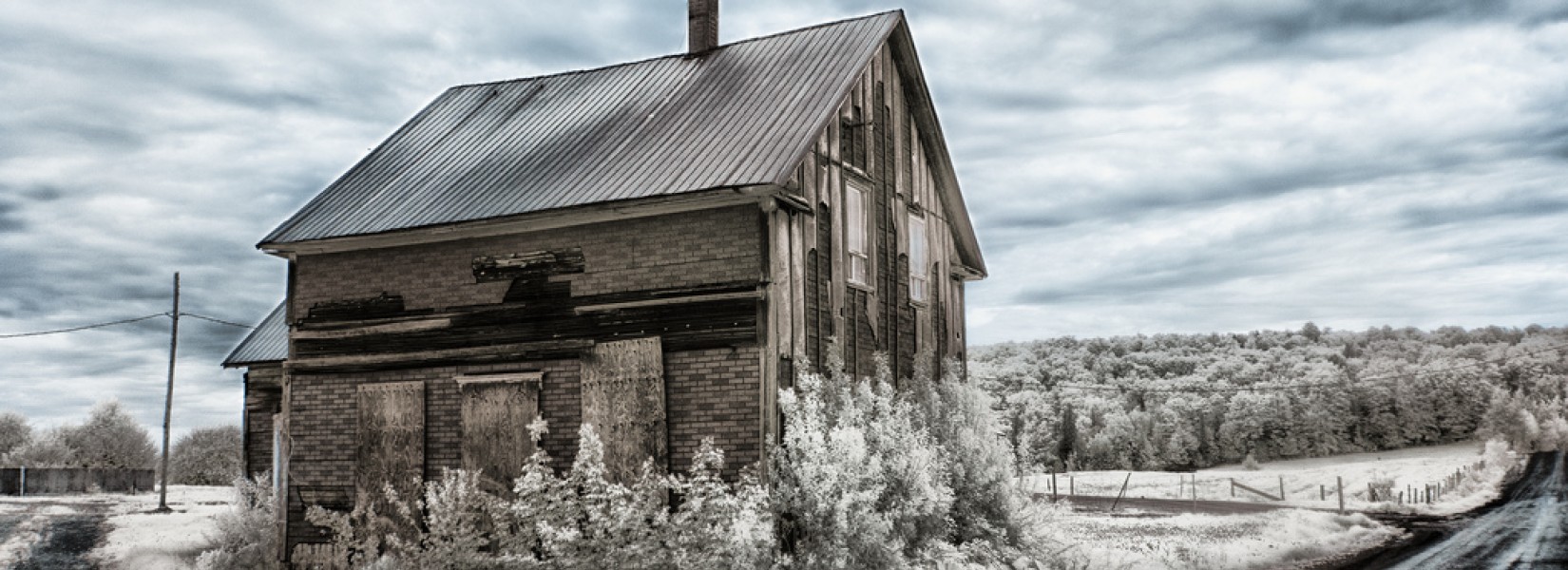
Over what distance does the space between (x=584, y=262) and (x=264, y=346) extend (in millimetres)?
14828

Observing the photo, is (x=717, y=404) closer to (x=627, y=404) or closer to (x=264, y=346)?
(x=627, y=404)

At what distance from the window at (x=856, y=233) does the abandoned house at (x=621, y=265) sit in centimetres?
5

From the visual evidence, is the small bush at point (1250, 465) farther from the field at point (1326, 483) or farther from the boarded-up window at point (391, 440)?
the boarded-up window at point (391, 440)

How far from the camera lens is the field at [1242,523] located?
20469 mm

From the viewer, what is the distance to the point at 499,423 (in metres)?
15.6

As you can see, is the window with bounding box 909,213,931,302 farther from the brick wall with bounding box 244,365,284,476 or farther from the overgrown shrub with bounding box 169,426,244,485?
the overgrown shrub with bounding box 169,426,244,485

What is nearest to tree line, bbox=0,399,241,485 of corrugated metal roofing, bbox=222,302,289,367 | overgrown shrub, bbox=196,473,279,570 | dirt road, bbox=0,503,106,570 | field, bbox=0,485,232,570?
field, bbox=0,485,232,570

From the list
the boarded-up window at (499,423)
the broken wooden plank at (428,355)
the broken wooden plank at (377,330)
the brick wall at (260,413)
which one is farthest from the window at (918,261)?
the brick wall at (260,413)

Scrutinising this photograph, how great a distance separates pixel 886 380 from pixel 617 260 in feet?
14.3

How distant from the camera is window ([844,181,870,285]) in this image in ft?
54.4

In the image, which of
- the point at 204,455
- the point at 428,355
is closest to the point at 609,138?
the point at 428,355

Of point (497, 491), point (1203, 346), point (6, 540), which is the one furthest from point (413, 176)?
point (1203, 346)

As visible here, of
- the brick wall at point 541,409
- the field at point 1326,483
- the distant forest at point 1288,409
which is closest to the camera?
the brick wall at point 541,409

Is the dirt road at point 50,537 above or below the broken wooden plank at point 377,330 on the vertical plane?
below
